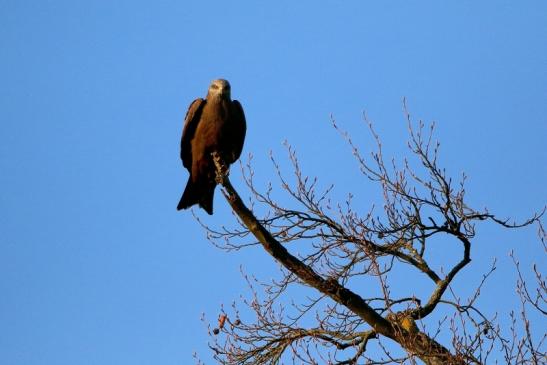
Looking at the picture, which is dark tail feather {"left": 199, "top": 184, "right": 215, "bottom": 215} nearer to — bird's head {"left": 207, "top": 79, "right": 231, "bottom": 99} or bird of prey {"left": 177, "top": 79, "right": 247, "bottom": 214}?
bird of prey {"left": 177, "top": 79, "right": 247, "bottom": 214}

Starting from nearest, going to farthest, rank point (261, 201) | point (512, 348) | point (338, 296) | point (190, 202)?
point (512, 348) < point (338, 296) < point (261, 201) < point (190, 202)

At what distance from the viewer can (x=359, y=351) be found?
7.75m

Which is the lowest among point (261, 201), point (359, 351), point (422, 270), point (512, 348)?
point (512, 348)

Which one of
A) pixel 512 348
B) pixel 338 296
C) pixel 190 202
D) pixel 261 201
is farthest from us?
pixel 190 202

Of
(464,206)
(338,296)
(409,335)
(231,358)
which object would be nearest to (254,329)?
(231,358)

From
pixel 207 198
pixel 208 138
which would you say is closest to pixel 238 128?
pixel 208 138

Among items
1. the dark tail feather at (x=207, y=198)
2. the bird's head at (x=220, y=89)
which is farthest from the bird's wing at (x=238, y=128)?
the dark tail feather at (x=207, y=198)

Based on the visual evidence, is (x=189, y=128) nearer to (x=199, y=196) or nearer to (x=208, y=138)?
(x=208, y=138)

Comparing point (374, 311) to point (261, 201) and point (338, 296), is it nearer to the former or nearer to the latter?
point (338, 296)

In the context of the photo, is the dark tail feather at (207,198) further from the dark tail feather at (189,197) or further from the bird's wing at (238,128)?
the bird's wing at (238,128)

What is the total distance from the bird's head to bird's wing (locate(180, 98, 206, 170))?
0.13m

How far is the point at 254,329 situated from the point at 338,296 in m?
0.80

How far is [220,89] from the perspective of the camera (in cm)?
942

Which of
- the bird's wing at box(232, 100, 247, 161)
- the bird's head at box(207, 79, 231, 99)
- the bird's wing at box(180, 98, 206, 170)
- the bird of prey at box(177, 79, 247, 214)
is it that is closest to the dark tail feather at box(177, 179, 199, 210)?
the bird of prey at box(177, 79, 247, 214)
